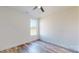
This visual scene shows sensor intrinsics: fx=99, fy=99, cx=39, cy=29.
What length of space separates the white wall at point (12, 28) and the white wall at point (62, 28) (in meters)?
0.35

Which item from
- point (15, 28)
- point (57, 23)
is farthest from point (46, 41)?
point (15, 28)

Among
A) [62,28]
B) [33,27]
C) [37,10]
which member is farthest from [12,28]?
[62,28]

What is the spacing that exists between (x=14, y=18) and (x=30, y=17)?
1.02 ft

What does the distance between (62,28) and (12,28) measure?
3.23 feet

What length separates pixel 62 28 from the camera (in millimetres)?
1967

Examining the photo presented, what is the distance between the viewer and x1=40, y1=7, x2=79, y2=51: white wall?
1.91 m

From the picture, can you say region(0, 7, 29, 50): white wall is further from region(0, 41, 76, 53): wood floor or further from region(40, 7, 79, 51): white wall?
region(40, 7, 79, 51): white wall

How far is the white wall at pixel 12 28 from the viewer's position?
1.90 meters

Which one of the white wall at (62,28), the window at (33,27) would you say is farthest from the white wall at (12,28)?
the white wall at (62,28)

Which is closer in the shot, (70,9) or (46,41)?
(70,9)

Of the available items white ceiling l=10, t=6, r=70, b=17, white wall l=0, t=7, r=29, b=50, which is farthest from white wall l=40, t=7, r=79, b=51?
white wall l=0, t=7, r=29, b=50

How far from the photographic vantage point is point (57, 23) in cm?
198

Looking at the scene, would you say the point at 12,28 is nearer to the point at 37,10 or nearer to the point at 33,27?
the point at 33,27
